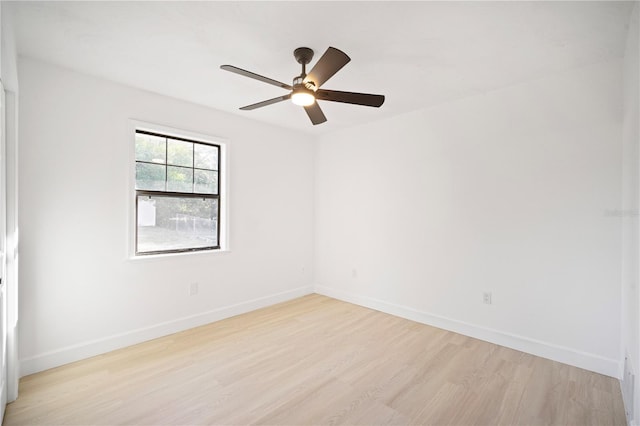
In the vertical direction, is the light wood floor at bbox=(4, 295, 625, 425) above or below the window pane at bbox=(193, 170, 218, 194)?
below

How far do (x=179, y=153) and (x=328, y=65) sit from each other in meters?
2.22

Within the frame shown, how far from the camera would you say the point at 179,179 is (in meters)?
3.44

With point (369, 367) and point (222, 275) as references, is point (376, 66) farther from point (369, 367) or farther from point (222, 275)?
point (222, 275)

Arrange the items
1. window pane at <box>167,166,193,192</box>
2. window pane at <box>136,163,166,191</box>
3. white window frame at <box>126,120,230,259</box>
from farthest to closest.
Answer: window pane at <box>167,166,193,192</box> < window pane at <box>136,163,166,191</box> < white window frame at <box>126,120,230,259</box>

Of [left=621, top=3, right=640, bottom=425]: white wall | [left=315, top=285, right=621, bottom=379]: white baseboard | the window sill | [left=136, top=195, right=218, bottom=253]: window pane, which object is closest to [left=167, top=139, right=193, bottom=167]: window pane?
[left=136, top=195, right=218, bottom=253]: window pane

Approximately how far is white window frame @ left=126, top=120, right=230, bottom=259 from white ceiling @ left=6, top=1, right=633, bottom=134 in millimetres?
414

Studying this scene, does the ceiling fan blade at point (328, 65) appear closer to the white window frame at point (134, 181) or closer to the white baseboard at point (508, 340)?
the white window frame at point (134, 181)

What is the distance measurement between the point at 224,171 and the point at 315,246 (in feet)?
6.16

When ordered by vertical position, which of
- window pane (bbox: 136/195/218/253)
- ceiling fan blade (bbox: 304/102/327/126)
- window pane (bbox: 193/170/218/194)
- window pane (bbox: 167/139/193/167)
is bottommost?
window pane (bbox: 136/195/218/253)

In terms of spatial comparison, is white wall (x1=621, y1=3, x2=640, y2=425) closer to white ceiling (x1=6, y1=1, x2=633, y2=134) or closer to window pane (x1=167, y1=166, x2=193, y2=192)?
white ceiling (x1=6, y1=1, x2=633, y2=134)

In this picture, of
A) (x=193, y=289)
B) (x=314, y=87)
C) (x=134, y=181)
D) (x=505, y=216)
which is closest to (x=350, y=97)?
(x=314, y=87)

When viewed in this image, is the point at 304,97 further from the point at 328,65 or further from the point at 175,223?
the point at 175,223

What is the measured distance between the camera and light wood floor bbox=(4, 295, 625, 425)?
199cm

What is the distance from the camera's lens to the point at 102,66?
8.52 ft
